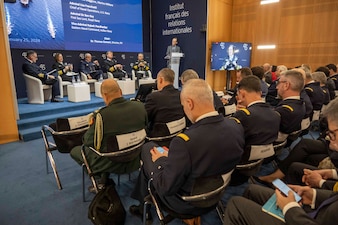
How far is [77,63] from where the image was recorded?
7.25 metres

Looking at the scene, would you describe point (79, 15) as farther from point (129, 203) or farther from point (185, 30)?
point (129, 203)

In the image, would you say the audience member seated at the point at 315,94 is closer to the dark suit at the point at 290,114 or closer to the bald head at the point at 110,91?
the dark suit at the point at 290,114

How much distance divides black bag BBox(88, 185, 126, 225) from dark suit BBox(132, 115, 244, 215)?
0.66 meters

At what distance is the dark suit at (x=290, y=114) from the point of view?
2309 mm

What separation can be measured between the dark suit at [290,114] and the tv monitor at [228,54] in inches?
207

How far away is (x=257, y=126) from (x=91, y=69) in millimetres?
6305

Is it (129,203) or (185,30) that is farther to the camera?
(185,30)

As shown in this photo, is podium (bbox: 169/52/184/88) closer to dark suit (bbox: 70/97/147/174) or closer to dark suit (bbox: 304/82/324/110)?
dark suit (bbox: 304/82/324/110)

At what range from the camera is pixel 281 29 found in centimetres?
737

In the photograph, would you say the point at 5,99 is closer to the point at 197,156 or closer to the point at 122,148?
the point at 122,148

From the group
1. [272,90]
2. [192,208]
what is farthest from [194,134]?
[272,90]

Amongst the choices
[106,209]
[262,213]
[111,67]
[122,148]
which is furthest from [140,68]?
[262,213]

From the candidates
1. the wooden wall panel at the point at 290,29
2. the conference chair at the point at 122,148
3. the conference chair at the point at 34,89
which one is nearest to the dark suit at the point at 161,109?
the conference chair at the point at 122,148

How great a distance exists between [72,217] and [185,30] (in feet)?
25.4
